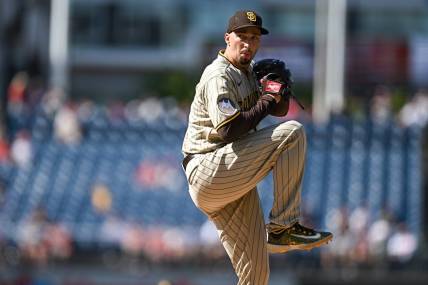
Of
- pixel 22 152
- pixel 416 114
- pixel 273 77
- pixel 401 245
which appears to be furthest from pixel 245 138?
pixel 22 152

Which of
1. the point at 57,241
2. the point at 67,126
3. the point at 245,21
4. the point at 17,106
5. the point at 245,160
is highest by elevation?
the point at 245,21

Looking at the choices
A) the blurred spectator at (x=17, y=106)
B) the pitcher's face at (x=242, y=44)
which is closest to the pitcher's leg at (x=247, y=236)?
the pitcher's face at (x=242, y=44)

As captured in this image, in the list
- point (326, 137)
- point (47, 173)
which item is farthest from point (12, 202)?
point (326, 137)

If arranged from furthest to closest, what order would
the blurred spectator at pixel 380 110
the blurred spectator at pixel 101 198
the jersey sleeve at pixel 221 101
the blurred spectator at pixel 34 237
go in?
the blurred spectator at pixel 380 110
the blurred spectator at pixel 101 198
the blurred spectator at pixel 34 237
the jersey sleeve at pixel 221 101

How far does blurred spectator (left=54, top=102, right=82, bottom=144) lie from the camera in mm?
19047

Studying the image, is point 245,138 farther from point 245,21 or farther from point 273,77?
point 245,21

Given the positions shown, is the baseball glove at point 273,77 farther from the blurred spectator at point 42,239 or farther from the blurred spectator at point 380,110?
the blurred spectator at point 380,110

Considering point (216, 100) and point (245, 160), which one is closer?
point (216, 100)

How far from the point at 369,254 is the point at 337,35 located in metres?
6.76

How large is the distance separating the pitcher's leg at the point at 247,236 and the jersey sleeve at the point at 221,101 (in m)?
0.75

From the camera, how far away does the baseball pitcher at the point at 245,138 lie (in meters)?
6.21

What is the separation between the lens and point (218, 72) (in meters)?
6.27

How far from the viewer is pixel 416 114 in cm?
1853

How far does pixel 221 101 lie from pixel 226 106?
0.04 m
